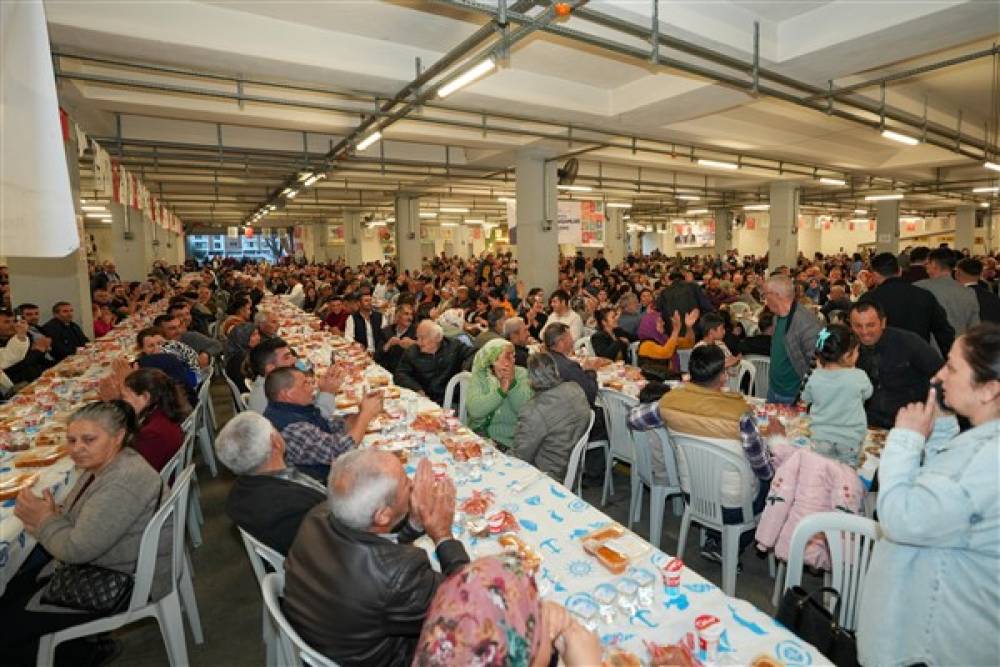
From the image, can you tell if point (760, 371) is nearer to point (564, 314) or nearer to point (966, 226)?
point (564, 314)

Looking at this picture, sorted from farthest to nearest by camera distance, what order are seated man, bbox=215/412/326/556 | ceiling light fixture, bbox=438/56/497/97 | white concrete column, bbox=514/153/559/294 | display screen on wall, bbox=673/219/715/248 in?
display screen on wall, bbox=673/219/715/248 → white concrete column, bbox=514/153/559/294 → ceiling light fixture, bbox=438/56/497/97 → seated man, bbox=215/412/326/556

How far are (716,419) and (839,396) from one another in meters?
0.80

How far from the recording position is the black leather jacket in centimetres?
170

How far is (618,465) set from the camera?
5754mm

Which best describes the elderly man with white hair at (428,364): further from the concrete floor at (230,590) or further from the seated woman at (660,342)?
the seated woman at (660,342)

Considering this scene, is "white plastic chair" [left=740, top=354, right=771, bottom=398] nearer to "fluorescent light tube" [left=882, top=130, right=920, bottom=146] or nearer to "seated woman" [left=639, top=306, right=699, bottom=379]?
"seated woman" [left=639, top=306, right=699, bottom=379]

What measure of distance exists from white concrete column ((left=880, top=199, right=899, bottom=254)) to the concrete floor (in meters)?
21.4

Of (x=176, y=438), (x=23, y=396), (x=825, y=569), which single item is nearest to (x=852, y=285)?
(x=825, y=569)

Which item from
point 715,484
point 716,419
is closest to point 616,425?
point 715,484

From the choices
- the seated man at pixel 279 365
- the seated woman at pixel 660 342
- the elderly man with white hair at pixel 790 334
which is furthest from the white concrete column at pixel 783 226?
the seated man at pixel 279 365

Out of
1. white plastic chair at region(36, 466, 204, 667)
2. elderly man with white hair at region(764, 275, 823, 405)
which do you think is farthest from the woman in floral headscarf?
elderly man with white hair at region(764, 275, 823, 405)

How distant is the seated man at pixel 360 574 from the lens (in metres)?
1.71

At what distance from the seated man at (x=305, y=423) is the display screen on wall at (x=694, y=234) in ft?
102

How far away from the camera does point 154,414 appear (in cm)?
357
